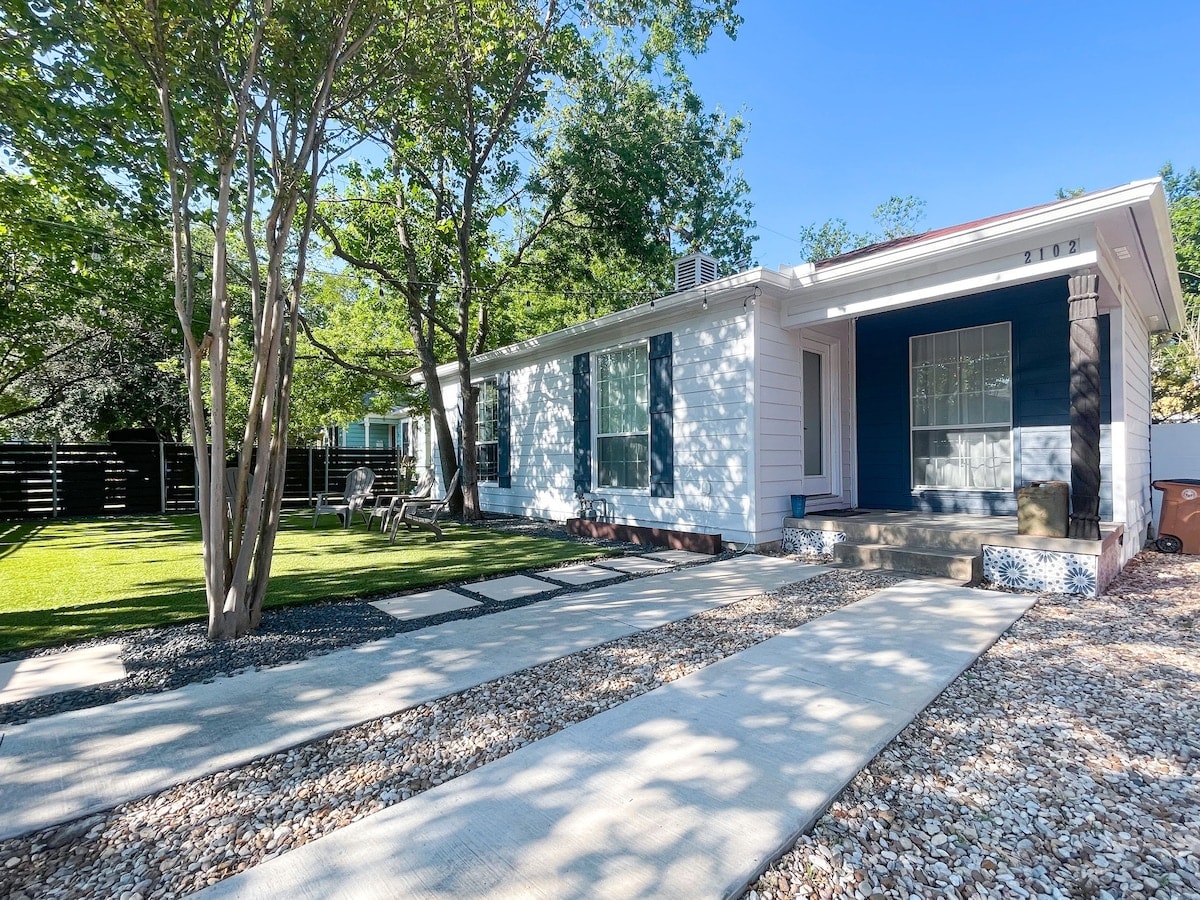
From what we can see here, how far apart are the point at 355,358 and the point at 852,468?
961 centimetres

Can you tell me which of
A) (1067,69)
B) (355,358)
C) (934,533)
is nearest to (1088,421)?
(934,533)

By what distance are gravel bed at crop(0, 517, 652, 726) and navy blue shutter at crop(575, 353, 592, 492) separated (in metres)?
3.80

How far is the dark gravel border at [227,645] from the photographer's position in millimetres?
2762

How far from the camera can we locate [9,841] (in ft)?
5.59

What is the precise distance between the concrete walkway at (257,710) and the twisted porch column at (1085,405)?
3.11 metres

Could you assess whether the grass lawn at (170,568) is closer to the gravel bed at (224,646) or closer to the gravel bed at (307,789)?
the gravel bed at (224,646)

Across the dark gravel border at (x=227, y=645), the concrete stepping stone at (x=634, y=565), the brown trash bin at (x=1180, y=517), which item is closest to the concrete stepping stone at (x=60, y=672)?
the dark gravel border at (x=227, y=645)

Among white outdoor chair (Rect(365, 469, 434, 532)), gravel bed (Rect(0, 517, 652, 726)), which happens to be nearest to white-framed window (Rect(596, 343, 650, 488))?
white outdoor chair (Rect(365, 469, 434, 532))

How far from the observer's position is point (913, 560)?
521cm

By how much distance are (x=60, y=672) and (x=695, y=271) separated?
21.9 feet

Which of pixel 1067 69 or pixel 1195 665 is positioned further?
pixel 1067 69

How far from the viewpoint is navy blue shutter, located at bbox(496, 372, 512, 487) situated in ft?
33.2

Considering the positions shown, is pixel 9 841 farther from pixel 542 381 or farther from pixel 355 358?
pixel 355 358

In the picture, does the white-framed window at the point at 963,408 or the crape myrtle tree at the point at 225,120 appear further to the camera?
the white-framed window at the point at 963,408
